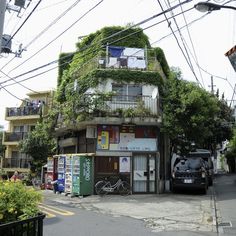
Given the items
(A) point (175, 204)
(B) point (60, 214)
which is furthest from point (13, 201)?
(A) point (175, 204)

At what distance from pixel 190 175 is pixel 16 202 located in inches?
637

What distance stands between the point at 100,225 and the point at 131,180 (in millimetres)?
10038

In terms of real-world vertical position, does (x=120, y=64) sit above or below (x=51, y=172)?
above

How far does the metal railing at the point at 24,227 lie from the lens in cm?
495

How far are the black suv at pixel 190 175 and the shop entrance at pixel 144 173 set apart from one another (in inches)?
45.1

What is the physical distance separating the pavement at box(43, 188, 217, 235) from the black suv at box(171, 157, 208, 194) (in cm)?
61

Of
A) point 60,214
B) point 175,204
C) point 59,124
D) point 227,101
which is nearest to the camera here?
point 60,214

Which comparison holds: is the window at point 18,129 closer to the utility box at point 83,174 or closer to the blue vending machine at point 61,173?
the blue vending machine at point 61,173

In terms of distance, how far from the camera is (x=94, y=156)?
71.0 ft

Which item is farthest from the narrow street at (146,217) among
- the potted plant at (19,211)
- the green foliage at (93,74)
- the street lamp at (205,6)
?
the street lamp at (205,6)

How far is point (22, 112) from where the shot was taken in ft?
141

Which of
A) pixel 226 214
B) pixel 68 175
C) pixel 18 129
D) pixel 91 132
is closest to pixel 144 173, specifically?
pixel 91 132

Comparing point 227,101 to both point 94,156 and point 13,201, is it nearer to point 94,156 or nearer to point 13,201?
point 94,156

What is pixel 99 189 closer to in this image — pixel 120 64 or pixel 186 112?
pixel 186 112
